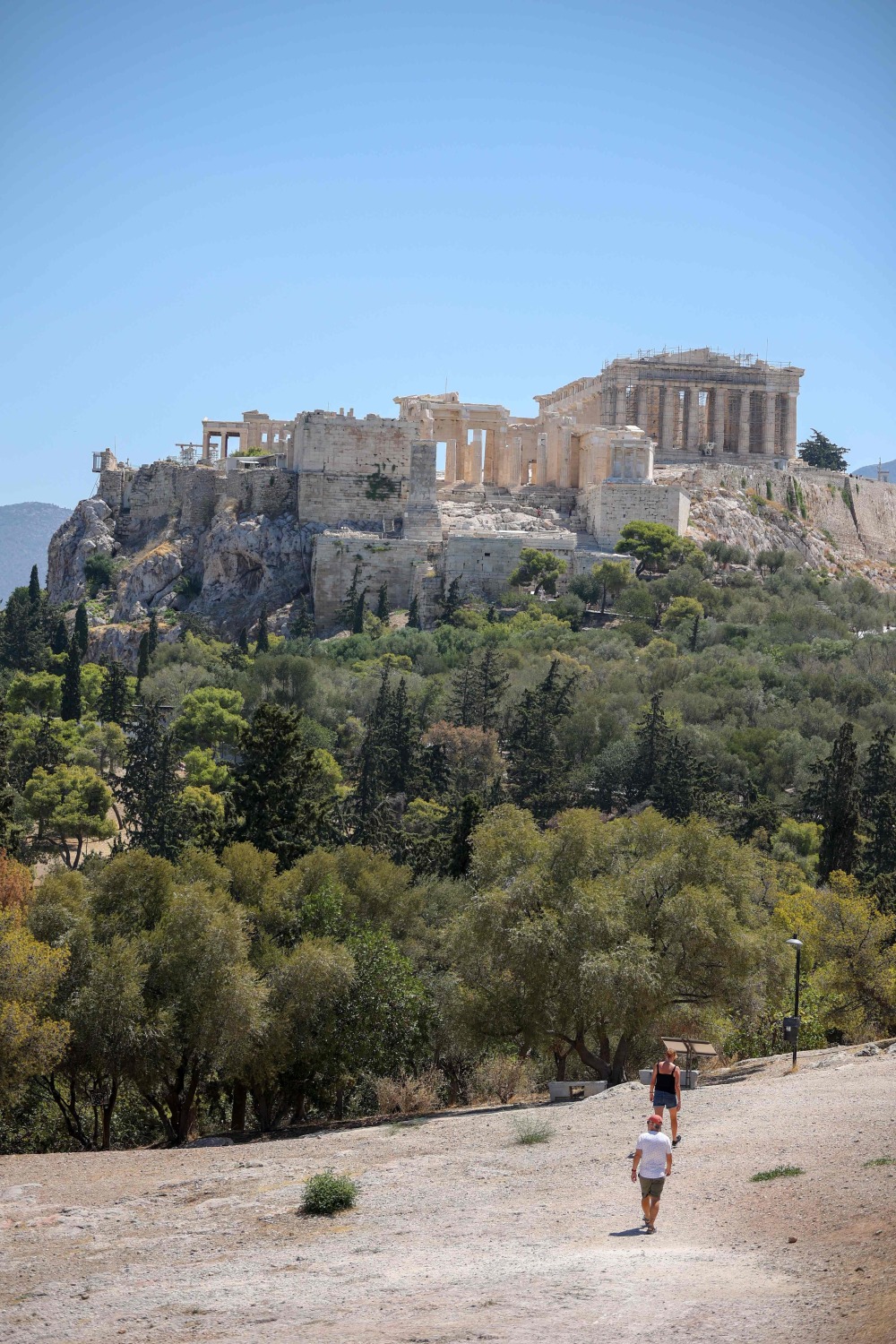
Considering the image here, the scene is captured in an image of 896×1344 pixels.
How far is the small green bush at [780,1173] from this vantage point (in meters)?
14.1

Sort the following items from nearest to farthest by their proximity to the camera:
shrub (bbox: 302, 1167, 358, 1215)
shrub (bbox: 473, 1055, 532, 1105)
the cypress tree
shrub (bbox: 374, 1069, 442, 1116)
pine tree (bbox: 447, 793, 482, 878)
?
shrub (bbox: 302, 1167, 358, 1215) → shrub (bbox: 374, 1069, 442, 1116) → shrub (bbox: 473, 1055, 532, 1105) → pine tree (bbox: 447, 793, 482, 878) → the cypress tree

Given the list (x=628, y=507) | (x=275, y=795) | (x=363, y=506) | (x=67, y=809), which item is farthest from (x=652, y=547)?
(x=275, y=795)

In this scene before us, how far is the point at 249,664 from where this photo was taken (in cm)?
5728

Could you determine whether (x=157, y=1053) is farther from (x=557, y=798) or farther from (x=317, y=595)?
(x=317, y=595)

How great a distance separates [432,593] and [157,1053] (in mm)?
45729

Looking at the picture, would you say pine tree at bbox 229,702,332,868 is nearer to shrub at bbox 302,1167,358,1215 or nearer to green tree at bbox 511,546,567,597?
shrub at bbox 302,1167,358,1215

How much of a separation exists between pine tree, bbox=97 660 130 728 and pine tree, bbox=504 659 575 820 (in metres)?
12.2

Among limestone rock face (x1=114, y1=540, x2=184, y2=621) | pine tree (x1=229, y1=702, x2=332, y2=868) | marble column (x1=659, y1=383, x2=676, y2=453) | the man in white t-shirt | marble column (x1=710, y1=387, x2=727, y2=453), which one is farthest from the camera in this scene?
marble column (x1=710, y1=387, x2=727, y2=453)

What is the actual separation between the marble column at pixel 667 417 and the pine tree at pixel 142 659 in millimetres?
32890

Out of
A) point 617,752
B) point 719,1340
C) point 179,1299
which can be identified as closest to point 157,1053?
point 179,1299

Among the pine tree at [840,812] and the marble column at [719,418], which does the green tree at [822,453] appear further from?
the pine tree at [840,812]

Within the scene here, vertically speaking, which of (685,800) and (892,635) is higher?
(892,635)

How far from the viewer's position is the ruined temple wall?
6675 cm

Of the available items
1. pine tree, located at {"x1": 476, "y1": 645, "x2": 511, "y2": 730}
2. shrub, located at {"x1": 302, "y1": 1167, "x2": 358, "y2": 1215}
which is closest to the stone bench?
shrub, located at {"x1": 302, "y1": 1167, "x2": 358, "y2": 1215}
